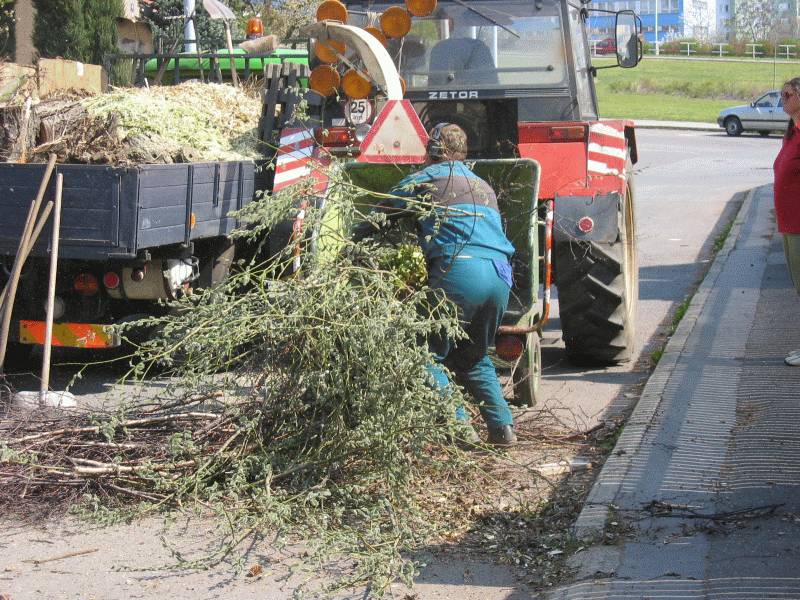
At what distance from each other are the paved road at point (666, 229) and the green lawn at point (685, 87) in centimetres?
886

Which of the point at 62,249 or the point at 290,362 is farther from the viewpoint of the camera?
the point at 62,249

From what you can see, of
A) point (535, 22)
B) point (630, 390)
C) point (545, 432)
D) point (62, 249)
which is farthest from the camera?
point (535, 22)

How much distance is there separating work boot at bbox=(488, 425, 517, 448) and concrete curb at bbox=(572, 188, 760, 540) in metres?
0.51

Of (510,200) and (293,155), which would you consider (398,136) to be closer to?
(510,200)

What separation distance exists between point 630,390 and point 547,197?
4.40 feet

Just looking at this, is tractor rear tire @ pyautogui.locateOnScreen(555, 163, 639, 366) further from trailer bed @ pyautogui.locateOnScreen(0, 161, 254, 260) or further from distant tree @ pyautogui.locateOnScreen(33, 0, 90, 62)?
distant tree @ pyautogui.locateOnScreen(33, 0, 90, 62)

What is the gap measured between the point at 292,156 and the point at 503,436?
318 centimetres

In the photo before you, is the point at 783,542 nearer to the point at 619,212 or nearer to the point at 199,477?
the point at 199,477

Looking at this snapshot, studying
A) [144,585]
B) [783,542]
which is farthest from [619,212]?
[144,585]

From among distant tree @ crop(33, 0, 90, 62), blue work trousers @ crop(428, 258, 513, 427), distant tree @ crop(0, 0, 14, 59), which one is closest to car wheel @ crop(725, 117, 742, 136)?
distant tree @ crop(33, 0, 90, 62)

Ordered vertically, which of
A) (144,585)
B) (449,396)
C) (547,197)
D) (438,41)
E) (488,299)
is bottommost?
(144,585)

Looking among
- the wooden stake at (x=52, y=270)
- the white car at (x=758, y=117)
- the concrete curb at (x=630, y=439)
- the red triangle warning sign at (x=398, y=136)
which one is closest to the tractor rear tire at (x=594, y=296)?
the concrete curb at (x=630, y=439)

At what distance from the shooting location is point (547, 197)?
293 inches

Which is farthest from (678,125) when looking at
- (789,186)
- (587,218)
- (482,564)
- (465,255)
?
(482,564)
